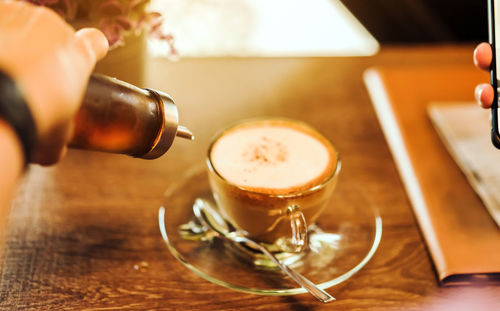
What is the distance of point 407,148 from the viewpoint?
2.83 feet

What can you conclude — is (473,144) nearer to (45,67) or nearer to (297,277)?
(297,277)

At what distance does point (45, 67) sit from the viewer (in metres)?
0.44

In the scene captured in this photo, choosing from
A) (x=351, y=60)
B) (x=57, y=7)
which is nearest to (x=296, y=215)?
(x=57, y=7)

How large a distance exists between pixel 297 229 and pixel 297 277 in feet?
0.21

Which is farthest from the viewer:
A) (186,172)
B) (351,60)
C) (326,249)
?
(351,60)

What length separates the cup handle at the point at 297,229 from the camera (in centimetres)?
59

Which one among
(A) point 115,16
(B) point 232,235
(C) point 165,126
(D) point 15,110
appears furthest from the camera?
(A) point 115,16

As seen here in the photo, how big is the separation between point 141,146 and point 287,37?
1.75 m

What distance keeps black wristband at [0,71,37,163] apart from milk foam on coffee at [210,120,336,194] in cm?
28

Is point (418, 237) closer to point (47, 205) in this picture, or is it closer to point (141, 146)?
point (141, 146)

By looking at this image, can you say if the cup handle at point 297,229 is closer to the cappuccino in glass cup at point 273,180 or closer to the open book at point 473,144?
the cappuccino in glass cup at point 273,180

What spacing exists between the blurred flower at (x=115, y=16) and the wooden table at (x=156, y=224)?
0.69ft

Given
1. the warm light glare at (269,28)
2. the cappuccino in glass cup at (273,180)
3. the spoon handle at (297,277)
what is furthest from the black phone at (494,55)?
the warm light glare at (269,28)

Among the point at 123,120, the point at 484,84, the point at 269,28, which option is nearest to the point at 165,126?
the point at 123,120
